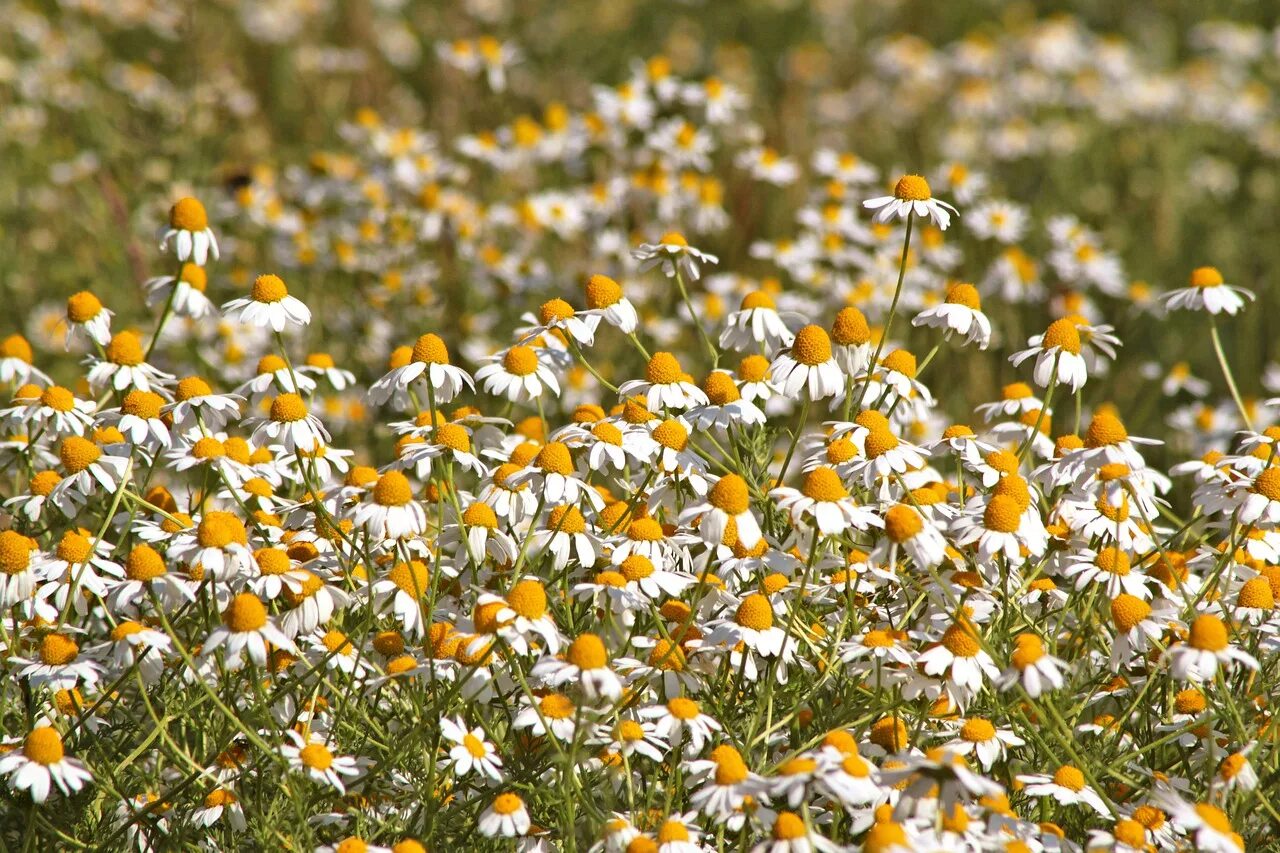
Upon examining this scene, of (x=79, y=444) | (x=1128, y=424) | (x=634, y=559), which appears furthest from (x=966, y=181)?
(x=79, y=444)

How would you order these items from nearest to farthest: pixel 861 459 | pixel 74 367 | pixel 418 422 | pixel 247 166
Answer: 1. pixel 861 459
2. pixel 418 422
3. pixel 74 367
4. pixel 247 166

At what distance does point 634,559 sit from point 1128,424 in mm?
3461

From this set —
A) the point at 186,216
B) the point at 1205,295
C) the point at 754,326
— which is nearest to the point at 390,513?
the point at 754,326

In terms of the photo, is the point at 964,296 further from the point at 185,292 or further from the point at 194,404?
the point at 185,292

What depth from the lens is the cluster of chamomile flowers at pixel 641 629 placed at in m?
2.42

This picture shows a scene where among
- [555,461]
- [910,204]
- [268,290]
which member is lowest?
[555,461]

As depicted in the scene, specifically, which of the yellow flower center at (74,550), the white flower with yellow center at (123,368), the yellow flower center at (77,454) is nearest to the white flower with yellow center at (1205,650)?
the yellow flower center at (74,550)

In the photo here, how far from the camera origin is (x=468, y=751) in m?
2.51

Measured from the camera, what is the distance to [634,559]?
2.68 m

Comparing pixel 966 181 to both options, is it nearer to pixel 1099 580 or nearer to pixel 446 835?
pixel 1099 580

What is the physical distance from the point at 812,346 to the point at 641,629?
2.39ft

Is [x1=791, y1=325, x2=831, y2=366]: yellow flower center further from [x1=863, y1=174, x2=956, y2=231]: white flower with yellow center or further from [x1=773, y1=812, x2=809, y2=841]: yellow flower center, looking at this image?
[x1=773, y1=812, x2=809, y2=841]: yellow flower center

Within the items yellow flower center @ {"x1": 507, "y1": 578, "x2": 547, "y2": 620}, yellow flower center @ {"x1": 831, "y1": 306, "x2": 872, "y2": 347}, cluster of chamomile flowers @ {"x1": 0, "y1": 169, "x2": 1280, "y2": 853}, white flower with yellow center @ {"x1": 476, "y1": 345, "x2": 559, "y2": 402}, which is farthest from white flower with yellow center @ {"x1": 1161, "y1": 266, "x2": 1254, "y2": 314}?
yellow flower center @ {"x1": 507, "y1": 578, "x2": 547, "y2": 620}

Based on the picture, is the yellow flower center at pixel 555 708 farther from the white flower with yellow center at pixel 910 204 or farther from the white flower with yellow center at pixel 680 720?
the white flower with yellow center at pixel 910 204
